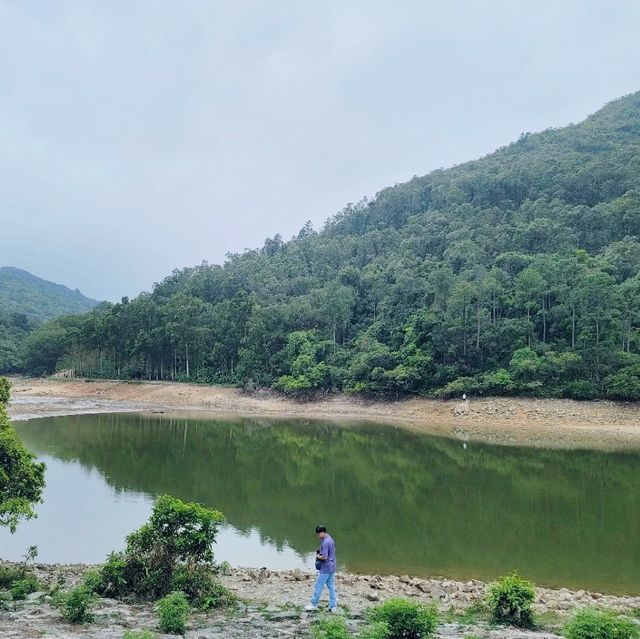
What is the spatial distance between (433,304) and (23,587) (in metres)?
50.0

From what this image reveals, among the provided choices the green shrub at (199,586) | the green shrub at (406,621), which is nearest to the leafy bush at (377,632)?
the green shrub at (406,621)

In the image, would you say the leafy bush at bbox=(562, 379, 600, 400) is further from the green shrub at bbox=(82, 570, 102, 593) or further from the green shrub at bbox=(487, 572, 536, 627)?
the green shrub at bbox=(82, 570, 102, 593)

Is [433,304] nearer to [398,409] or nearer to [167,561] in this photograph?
[398,409]

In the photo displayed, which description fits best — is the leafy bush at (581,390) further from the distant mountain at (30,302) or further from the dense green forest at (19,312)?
the distant mountain at (30,302)

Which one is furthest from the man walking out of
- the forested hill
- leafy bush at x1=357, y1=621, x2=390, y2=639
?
the forested hill

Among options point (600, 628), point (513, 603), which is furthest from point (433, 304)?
point (600, 628)

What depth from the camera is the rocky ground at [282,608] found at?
24.7 ft

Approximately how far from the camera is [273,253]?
10544cm

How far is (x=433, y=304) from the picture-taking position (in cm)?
5594

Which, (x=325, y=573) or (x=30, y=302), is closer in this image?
(x=325, y=573)

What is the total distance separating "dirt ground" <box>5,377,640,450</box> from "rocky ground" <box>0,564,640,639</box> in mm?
24971

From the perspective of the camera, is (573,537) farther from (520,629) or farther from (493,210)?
(493,210)

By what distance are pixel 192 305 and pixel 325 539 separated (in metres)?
61.2

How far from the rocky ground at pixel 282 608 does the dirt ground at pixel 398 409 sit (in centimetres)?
2497
